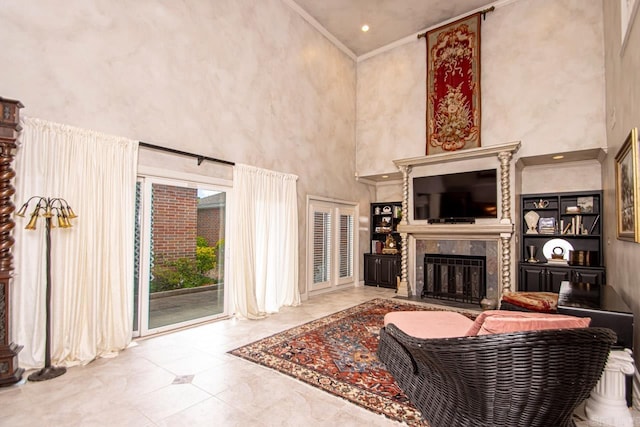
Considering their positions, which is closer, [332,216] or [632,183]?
[632,183]

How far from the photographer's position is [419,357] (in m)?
1.91

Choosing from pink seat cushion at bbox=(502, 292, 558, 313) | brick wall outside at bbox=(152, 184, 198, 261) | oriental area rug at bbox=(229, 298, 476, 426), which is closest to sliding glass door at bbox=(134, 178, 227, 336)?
brick wall outside at bbox=(152, 184, 198, 261)

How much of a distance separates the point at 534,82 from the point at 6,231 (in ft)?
25.0

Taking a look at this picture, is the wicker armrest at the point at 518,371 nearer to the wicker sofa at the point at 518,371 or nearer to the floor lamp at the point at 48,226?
the wicker sofa at the point at 518,371

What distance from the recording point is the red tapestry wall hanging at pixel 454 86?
6.31m

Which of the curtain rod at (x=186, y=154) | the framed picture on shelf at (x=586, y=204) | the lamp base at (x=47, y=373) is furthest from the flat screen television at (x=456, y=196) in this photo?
the lamp base at (x=47, y=373)

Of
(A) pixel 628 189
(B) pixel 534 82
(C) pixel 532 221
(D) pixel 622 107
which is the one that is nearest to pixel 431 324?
(A) pixel 628 189

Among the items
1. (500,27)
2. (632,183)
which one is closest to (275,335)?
(632,183)

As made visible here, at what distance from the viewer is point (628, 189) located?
3012mm

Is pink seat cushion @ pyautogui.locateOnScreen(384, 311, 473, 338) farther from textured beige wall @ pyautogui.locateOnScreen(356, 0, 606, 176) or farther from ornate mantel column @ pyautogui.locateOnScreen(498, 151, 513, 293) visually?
textured beige wall @ pyautogui.locateOnScreen(356, 0, 606, 176)

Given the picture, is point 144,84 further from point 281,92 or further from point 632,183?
point 632,183

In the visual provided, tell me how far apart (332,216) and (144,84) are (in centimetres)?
428

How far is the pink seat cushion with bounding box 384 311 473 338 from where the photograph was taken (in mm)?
2668

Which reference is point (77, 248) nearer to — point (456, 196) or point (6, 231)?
point (6, 231)
